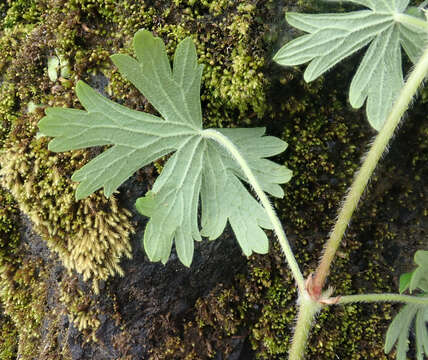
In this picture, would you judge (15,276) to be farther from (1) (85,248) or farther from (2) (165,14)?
(2) (165,14)

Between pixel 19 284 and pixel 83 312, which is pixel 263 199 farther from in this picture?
pixel 19 284

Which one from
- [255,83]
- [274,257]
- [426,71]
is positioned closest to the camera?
[426,71]

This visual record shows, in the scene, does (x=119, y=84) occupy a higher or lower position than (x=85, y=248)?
higher

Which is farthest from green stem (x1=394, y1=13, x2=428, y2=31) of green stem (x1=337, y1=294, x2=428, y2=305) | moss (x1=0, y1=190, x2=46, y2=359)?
moss (x1=0, y1=190, x2=46, y2=359)

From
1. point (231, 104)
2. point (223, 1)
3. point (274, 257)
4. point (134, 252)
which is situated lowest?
point (274, 257)

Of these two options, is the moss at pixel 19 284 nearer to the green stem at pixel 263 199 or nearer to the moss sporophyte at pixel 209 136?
the moss sporophyte at pixel 209 136

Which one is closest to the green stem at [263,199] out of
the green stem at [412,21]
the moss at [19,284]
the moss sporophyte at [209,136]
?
the moss sporophyte at [209,136]

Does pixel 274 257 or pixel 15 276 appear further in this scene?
pixel 15 276

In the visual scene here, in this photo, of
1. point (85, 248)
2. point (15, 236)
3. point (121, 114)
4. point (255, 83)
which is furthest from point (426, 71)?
point (15, 236)
